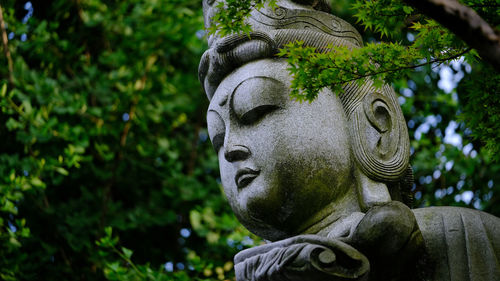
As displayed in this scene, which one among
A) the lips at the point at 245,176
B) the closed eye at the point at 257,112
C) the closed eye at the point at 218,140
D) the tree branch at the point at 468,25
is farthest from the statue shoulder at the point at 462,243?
the tree branch at the point at 468,25

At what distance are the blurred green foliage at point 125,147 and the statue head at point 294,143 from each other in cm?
218

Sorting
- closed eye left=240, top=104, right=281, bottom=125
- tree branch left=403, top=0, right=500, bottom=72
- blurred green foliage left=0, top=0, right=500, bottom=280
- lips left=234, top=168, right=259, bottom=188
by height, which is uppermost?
tree branch left=403, top=0, right=500, bottom=72

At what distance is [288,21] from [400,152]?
42.7 inches

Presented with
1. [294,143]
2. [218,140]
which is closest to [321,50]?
[294,143]

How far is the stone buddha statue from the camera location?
329 cm

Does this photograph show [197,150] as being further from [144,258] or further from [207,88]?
[207,88]

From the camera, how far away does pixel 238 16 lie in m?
3.46

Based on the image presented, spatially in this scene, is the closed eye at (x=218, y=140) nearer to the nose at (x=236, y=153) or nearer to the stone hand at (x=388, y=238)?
the nose at (x=236, y=153)

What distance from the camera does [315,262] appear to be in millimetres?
3160

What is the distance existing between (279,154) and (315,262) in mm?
714

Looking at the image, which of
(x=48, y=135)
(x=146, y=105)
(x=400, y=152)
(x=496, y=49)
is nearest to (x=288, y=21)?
(x=400, y=152)

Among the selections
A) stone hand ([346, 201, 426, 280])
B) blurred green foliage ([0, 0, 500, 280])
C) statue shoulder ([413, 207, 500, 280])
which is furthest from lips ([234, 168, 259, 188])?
blurred green foliage ([0, 0, 500, 280])

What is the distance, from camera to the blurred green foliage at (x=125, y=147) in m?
6.77

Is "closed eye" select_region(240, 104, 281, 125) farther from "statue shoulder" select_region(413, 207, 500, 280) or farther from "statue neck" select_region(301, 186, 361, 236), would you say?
"statue shoulder" select_region(413, 207, 500, 280)
